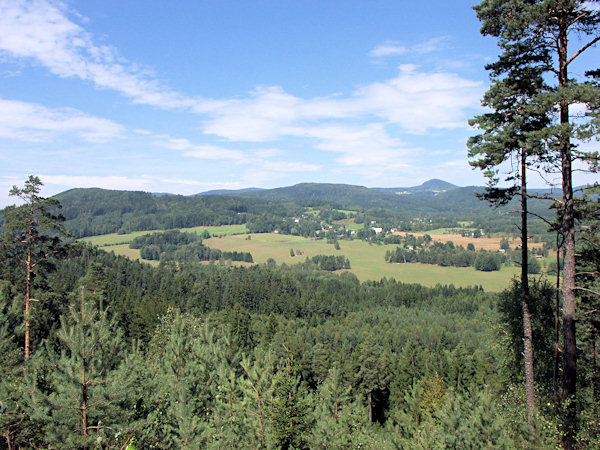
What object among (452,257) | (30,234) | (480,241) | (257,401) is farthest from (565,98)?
(480,241)

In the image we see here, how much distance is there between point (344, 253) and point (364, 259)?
1184 centimetres

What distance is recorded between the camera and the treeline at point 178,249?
12712 centimetres

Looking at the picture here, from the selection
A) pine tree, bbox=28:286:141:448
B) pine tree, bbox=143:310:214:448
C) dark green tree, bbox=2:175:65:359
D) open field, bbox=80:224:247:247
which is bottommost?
open field, bbox=80:224:247:247

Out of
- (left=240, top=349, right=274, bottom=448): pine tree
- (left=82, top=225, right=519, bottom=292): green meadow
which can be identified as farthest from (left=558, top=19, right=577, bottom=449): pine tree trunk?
(left=82, top=225, right=519, bottom=292): green meadow

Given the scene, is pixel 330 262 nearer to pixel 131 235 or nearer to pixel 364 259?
pixel 364 259

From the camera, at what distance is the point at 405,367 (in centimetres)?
3875

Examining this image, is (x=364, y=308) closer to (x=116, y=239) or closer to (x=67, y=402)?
(x=67, y=402)

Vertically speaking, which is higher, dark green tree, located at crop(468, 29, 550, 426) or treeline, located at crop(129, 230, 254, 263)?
dark green tree, located at crop(468, 29, 550, 426)

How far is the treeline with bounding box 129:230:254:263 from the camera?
127 m

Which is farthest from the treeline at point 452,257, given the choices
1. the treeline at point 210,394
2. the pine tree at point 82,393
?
the pine tree at point 82,393

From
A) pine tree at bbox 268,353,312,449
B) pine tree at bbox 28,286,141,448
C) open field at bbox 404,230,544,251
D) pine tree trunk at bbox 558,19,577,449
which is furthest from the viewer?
open field at bbox 404,230,544,251

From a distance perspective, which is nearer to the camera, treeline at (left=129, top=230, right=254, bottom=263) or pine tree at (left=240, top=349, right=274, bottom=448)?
pine tree at (left=240, top=349, right=274, bottom=448)

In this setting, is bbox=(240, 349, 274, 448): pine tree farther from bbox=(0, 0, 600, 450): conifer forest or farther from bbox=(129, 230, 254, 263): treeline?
bbox=(129, 230, 254, 263): treeline

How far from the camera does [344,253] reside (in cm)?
14525
